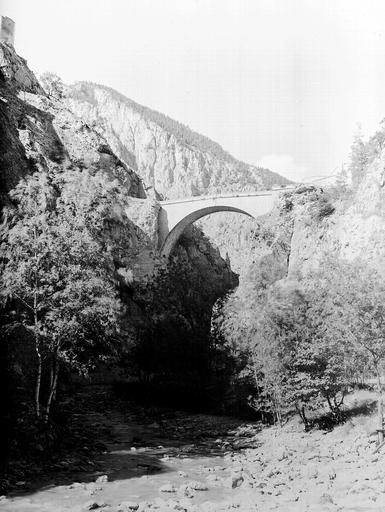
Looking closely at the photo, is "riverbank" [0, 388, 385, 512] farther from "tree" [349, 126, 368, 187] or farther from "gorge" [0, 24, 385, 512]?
"tree" [349, 126, 368, 187]

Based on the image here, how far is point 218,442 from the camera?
21.5 meters

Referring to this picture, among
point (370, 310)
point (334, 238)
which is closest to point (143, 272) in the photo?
point (334, 238)

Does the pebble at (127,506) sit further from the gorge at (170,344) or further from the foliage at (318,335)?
the foliage at (318,335)

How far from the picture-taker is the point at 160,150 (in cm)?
14425

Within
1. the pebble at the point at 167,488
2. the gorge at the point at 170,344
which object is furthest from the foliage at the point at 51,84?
the pebble at the point at 167,488

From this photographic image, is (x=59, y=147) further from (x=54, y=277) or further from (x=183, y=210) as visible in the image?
(x=54, y=277)

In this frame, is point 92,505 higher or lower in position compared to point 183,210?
lower

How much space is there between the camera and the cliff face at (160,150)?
139m

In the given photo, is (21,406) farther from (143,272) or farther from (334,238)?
(143,272)

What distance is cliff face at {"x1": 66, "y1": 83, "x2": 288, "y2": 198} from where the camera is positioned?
455 feet

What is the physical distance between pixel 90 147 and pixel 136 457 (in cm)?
4340

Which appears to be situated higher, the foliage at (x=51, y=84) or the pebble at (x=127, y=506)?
the foliage at (x=51, y=84)

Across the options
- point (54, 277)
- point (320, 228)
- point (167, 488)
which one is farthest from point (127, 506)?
point (320, 228)

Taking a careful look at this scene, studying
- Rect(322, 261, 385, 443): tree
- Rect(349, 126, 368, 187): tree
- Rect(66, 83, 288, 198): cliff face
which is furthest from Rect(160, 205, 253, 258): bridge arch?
Rect(66, 83, 288, 198): cliff face
